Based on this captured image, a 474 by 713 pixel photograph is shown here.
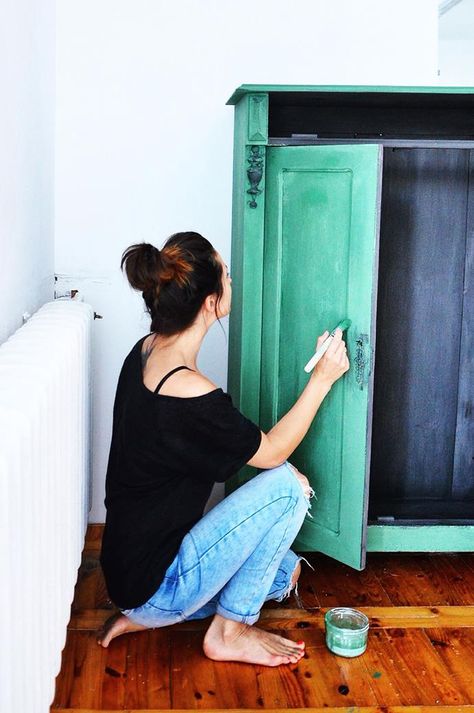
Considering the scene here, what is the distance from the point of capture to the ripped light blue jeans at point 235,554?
2.20 m

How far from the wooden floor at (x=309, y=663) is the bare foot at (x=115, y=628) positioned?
23 mm

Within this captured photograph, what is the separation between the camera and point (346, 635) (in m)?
2.30

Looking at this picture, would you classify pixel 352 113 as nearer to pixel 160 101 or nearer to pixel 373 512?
pixel 160 101

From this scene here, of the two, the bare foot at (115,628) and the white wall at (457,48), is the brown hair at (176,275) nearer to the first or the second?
the bare foot at (115,628)

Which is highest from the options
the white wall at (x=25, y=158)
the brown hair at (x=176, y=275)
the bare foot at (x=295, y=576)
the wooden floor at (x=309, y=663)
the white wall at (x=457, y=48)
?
the white wall at (x=457, y=48)

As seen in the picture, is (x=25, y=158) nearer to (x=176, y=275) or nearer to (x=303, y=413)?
(x=176, y=275)

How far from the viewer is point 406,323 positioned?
2.94m

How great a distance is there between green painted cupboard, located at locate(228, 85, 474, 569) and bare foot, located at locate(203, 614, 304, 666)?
44 centimetres

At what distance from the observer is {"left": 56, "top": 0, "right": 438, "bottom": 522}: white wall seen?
9.67 feet

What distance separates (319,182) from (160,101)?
74 centimetres

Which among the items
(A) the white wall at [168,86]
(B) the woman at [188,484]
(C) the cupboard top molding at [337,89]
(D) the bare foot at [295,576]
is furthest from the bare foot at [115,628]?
(C) the cupboard top molding at [337,89]

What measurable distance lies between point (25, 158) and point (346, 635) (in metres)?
1.52

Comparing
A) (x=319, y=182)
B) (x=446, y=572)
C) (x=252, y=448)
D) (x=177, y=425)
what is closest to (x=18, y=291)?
(x=177, y=425)

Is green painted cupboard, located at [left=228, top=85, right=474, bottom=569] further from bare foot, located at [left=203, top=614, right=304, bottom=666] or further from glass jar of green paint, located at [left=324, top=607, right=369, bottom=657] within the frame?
bare foot, located at [left=203, top=614, right=304, bottom=666]
